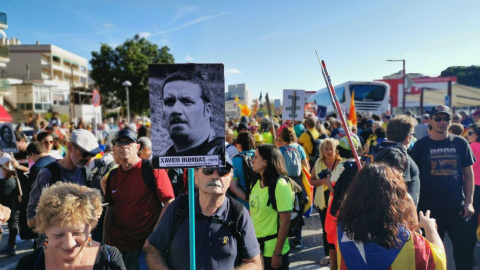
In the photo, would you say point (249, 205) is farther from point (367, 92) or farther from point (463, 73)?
point (463, 73)

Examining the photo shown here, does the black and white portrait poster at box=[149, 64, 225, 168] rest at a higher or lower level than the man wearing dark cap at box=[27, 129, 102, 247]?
higher

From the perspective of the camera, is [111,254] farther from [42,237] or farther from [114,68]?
[114,68]

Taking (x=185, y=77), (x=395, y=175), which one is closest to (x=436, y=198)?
(x=395, y=175)

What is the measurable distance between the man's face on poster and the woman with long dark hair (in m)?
1.01

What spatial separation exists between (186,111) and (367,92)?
22771mm

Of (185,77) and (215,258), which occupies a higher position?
(185,77)

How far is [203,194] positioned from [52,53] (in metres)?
63.1

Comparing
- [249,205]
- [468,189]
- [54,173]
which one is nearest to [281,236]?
[249,205]

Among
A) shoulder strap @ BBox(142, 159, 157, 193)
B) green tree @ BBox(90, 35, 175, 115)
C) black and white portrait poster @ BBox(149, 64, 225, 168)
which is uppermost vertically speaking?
green tree @ BBox(90, 35, 175, 115)

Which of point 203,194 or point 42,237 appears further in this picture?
point 42,237

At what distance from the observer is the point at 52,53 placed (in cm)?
5638

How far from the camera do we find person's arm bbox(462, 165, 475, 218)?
384 cm

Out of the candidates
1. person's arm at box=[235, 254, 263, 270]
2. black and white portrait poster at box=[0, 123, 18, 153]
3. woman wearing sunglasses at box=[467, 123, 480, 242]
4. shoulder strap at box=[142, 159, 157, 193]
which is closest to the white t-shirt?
black and white portrait poster at box=[0, 123, 18, 153]

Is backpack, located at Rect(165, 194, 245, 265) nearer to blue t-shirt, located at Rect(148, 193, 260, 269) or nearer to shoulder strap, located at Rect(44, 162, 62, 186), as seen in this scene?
blue t-shirt, located at Rect(148, 193, 260, 269)
